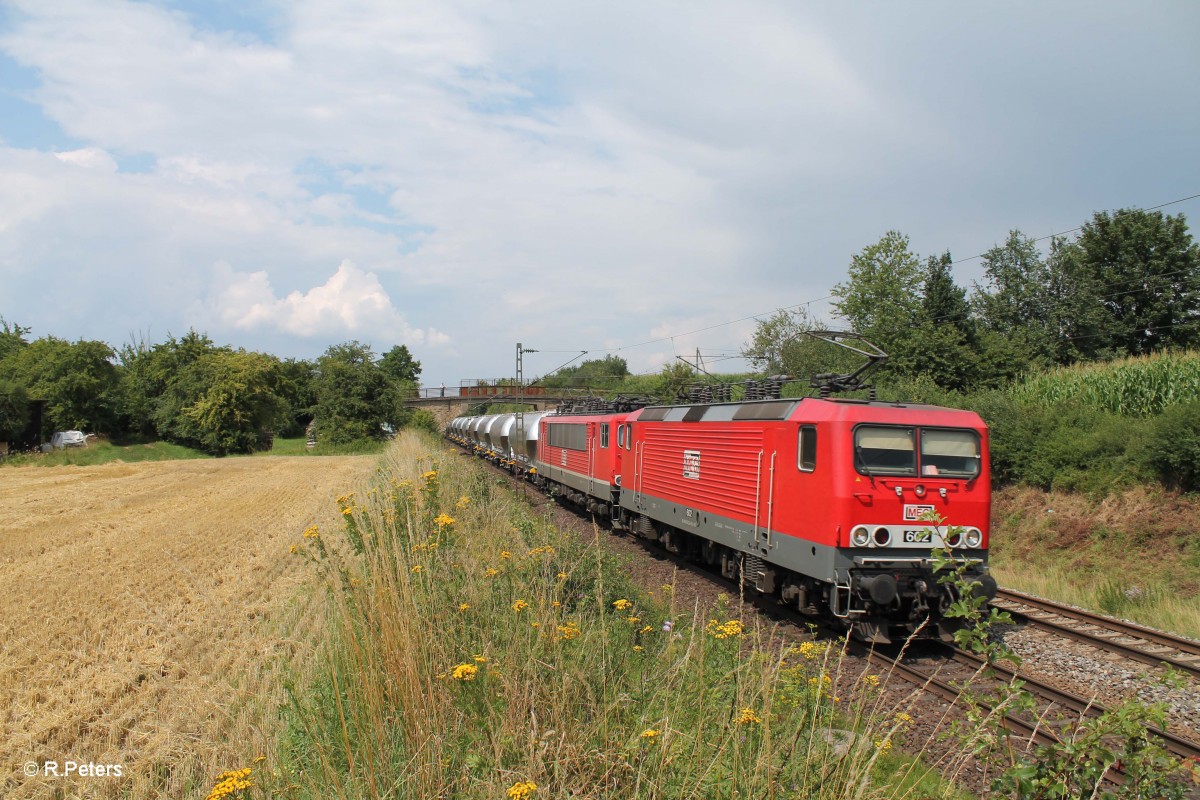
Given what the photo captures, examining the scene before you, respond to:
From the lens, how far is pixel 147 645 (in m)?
7.88

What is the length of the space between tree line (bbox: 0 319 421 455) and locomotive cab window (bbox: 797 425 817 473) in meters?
43.4

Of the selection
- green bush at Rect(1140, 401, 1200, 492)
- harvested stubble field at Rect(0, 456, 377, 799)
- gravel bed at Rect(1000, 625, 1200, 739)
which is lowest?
gravel bed at Rect(1000, 625, 1200, 739)

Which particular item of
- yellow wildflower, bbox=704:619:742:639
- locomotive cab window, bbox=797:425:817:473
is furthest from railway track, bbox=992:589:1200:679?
yellow wildflower, bbox=704:619:742:639

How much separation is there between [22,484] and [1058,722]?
3528 centimetres

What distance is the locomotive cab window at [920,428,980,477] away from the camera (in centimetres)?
930

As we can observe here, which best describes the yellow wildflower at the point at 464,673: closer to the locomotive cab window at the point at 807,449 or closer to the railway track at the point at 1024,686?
the railway track at the point at 1024,686

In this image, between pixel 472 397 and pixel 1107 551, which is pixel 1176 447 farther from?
pixel 472 397

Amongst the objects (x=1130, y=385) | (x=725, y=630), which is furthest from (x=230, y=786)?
(x=1130, y=385)

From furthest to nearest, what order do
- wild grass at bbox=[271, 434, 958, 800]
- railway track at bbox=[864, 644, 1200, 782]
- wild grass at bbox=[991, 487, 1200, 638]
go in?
wild grass at bbox=[991, 487, 1200, 638] → railway track at bbox=[864, 644, 1200, 782] → wild grass at bbox=[271, 434, 958, 800]

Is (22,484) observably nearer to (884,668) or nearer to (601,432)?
(601,432)

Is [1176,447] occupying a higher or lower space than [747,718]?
higher

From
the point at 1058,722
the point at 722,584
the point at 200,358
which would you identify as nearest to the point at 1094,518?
the point at 722,584

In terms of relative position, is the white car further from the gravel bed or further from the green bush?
the green bush

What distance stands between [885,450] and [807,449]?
925 millimetres
